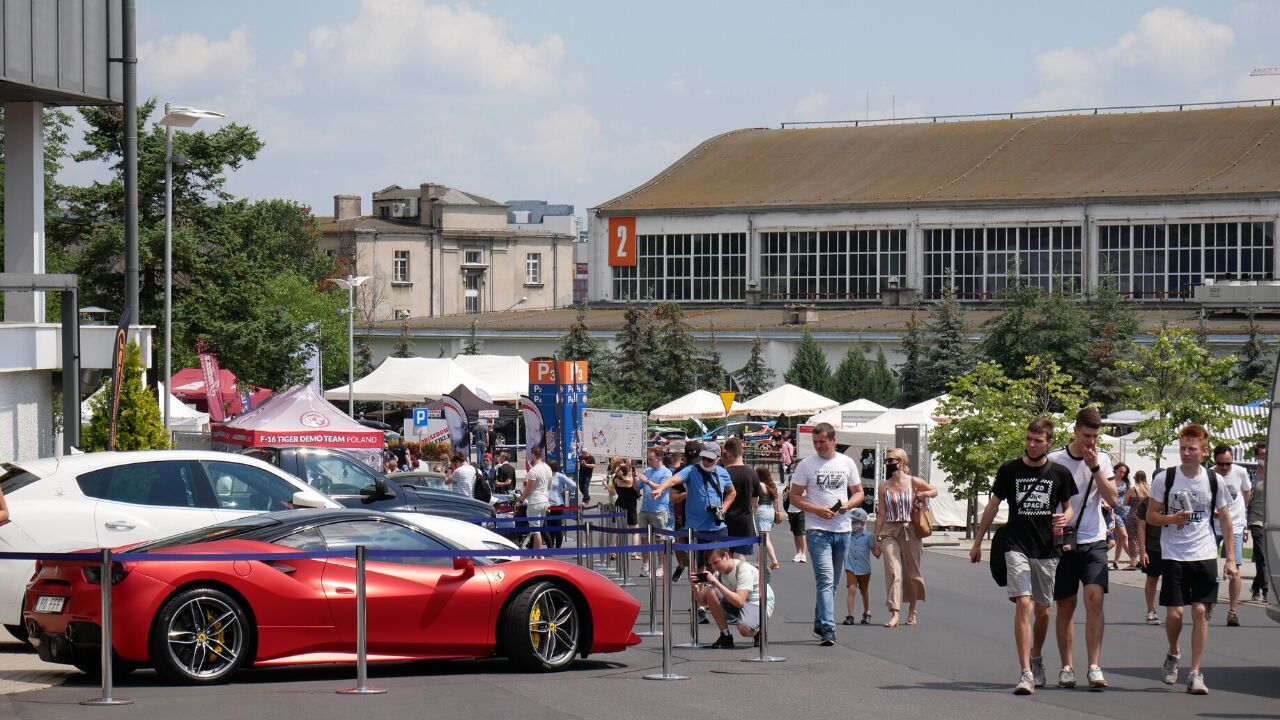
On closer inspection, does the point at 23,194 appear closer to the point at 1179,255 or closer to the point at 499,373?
the point at 499,373

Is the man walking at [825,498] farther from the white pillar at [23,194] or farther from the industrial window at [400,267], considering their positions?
the industrial window at [400,267]

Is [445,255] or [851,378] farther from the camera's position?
[445,255]

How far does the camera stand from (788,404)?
49469 mm

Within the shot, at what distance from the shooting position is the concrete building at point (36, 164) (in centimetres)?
2280

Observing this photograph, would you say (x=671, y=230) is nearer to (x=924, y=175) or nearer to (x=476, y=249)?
(x=924, y=175)

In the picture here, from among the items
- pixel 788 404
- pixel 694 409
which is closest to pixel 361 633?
pixel 788 404

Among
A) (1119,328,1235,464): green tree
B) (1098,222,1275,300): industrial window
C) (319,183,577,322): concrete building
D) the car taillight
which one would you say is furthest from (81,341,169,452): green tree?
(319,183,577,322): concrete building

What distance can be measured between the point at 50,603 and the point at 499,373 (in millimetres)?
45999

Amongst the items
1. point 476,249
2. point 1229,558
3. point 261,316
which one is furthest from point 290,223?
point 1229,558

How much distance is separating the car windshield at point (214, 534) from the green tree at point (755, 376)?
61843mm

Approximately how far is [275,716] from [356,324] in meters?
80.0

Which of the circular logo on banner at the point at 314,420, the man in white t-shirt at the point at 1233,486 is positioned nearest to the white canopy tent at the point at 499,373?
the circular logo on banner at the point at 314,420

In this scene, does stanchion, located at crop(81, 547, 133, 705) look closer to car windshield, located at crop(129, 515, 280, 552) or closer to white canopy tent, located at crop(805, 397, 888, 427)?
car windshield, located at crop(129, 515, 280, 552)

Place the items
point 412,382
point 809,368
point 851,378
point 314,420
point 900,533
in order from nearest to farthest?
1. point 900,533
2. point 314,420
3. point 412,382
4. point 851,378
5. point 809,368
